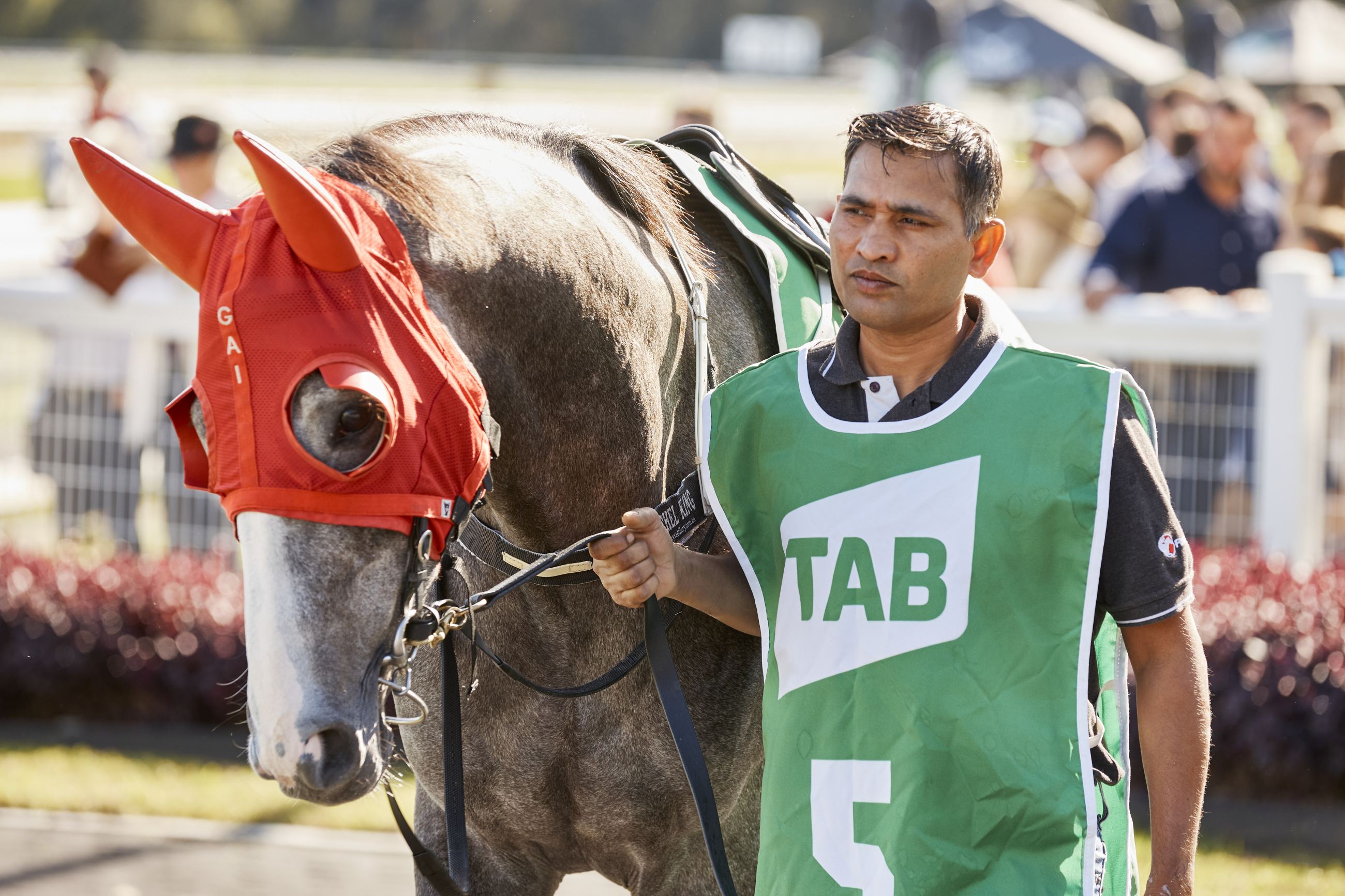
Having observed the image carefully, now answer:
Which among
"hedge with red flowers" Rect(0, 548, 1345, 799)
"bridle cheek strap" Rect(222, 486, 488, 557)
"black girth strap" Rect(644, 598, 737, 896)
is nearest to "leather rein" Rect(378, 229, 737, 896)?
"black girth strap" Rect(644, 598, 737, 896)

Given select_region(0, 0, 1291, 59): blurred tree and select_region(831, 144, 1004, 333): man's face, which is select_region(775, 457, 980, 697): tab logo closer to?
select_region(831, 144, 1004, 333): man's face

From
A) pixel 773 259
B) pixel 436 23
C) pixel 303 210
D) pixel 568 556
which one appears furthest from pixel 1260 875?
pixel 436 23

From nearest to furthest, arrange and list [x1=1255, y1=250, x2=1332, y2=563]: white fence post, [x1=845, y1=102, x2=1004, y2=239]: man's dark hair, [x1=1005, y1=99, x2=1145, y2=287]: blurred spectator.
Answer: [x1=845, y1=102, x2=1004, y2=239]: man's dark hair → [x1=1255, y1=250, x2=1332, y2=563]: white fence post → [x1=1005, y1=99, x2=1145, y2=287]: blurred spectator

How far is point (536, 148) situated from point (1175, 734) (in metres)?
1.29

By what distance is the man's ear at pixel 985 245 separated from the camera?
81.0 inches

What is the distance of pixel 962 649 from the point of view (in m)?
1.99

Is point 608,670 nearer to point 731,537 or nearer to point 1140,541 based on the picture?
point 731,537

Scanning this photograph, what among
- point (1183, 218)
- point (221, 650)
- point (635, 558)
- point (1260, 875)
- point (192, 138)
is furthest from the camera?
point (1183, 218)

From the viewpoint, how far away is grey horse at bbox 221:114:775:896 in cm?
179

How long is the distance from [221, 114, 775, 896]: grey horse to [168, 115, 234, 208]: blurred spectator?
4.30 meters

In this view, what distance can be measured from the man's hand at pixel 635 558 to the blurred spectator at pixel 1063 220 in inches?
229

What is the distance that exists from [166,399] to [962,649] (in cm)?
533

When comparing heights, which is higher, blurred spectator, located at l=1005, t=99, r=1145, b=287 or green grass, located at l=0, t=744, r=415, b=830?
blurred spectator, located at l=1005, t=99, r=1145, b=287

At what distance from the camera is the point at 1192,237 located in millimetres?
6941
